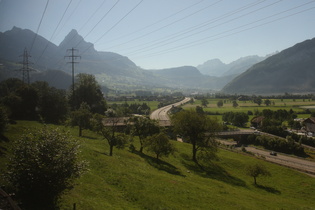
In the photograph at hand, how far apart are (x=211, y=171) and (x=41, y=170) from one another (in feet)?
126

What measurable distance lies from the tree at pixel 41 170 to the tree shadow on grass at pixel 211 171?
31.5 m

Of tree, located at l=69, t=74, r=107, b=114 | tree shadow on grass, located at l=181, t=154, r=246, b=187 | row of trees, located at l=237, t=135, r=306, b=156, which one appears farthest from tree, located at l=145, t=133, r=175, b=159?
row of trees, located at l=237, t=135, r=306, b=156

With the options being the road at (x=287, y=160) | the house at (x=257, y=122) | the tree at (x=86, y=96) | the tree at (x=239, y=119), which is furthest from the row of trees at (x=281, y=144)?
the tree at (x=86, y=96)

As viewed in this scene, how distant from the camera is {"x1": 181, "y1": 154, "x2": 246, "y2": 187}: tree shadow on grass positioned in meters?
41.0

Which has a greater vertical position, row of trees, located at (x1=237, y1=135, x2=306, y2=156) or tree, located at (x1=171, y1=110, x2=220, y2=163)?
tree, located at (x1=171, y1=110, x2=220, y2=163)

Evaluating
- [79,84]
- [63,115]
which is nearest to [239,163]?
[63,115]

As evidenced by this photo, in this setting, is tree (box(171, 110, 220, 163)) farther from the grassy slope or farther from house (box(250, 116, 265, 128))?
house (box(250, 116, 265, 128))

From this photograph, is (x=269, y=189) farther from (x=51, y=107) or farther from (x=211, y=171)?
(x=51, y=107)

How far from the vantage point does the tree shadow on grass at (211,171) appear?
40969 millimetres

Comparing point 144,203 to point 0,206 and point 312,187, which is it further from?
point 312,187

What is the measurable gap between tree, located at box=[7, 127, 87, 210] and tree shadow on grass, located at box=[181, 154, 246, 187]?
3155 cm

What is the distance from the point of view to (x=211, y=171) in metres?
45.2

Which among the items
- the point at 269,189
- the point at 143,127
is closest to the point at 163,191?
the point at 143,127

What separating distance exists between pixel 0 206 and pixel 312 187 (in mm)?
53372
